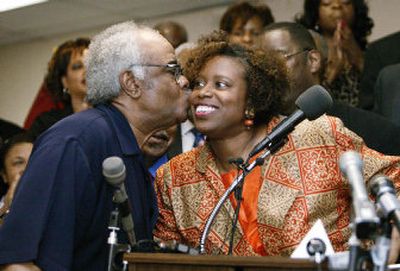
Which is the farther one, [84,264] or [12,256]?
[84,264]

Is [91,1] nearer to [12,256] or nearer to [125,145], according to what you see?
[125,145]

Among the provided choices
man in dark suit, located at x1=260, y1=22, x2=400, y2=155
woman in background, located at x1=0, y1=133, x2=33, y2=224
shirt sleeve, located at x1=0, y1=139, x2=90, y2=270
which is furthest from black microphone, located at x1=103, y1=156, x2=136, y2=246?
woman in background, located at x1=0, y1=133, x2=33, y2=224

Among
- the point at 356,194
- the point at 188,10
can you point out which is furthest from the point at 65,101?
the point at 356,194

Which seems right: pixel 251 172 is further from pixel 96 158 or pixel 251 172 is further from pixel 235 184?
pixel 96 158

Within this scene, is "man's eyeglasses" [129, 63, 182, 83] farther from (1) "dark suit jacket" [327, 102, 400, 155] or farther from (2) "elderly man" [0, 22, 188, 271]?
(1) "dark suit jacket" [327, 102, 400, 155]

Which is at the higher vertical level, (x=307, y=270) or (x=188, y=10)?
(x=188, y=10)

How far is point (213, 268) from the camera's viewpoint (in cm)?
214

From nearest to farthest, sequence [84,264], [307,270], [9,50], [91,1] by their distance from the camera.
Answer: [307,270]
[84,264]
[91,1]
[9,50]

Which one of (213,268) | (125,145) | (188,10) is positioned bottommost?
(213,268)

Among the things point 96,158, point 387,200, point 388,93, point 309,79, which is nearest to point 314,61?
point 309,79

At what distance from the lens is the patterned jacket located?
3.04 metres

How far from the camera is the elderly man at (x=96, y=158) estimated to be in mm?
2572

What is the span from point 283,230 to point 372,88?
5.59ft

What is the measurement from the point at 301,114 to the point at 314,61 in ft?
5.20
